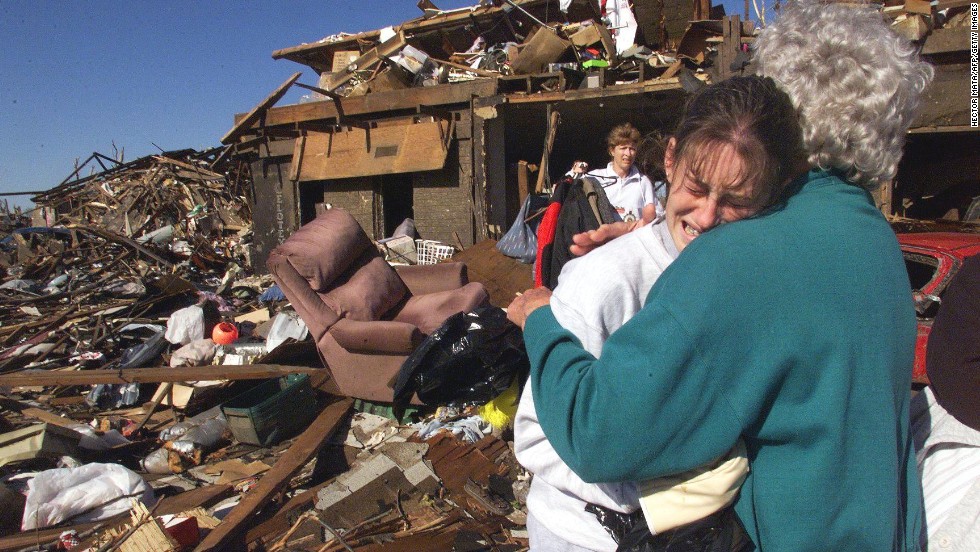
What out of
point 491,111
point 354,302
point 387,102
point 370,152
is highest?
point 387,102

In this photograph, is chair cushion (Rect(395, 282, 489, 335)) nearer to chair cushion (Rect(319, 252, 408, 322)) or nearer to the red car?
chair cushion (Rect(319, 252, 408, 322))

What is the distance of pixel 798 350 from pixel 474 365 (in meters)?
1.82

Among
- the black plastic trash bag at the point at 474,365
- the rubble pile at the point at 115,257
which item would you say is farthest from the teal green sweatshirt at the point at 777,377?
the rubble pile at the point at 115,257

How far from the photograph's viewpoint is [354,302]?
5.27 meters

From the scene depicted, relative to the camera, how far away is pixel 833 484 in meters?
0.88

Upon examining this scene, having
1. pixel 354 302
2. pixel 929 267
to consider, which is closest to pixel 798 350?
pixel 929 267

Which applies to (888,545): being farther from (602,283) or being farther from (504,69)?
(504,69)

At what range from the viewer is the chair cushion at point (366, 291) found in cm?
524

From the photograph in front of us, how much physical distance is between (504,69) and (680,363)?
943 cm

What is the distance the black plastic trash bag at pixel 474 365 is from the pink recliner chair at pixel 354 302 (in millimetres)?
1537

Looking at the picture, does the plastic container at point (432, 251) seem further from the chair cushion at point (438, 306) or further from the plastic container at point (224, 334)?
the plastic container at point (224, 334)

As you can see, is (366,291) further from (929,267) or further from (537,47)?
(537,47)

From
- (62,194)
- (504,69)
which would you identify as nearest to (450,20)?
(504,69)

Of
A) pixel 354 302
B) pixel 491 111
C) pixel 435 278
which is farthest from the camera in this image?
pixel 491 111
